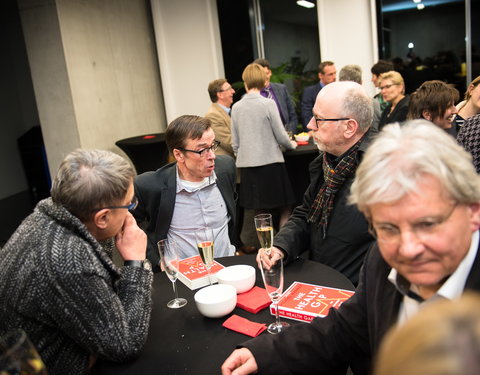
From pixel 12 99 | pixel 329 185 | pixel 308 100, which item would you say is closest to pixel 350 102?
pixel 329 185

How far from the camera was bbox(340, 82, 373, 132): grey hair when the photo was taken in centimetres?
217

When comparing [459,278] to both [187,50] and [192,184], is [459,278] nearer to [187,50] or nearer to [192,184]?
[192,184]

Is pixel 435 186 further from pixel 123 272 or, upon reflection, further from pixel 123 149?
pixel 123 149

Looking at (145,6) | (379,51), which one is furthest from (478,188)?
(145,6)

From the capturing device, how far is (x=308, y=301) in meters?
1.58

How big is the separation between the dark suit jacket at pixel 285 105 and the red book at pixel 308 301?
3597 millimetres

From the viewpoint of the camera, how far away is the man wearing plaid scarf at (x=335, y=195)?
6.73ft

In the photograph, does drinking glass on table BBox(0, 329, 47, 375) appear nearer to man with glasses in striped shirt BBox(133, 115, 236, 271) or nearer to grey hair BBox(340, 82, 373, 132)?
man with glasses in striped shirt BBox(133, 115, 236, 271)

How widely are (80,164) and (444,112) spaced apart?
259cm

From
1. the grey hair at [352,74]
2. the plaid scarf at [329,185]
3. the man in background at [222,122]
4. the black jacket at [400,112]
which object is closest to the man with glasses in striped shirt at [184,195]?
the plaid scarf at [329,185]

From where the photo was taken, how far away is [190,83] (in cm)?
734

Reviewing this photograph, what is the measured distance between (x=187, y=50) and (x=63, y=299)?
6515 millimetres

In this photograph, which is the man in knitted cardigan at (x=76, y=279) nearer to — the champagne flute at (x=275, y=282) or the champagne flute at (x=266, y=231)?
the champagne flute at (x=275, y=282)

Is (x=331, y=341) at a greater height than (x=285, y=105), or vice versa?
(x=285, y=105)
